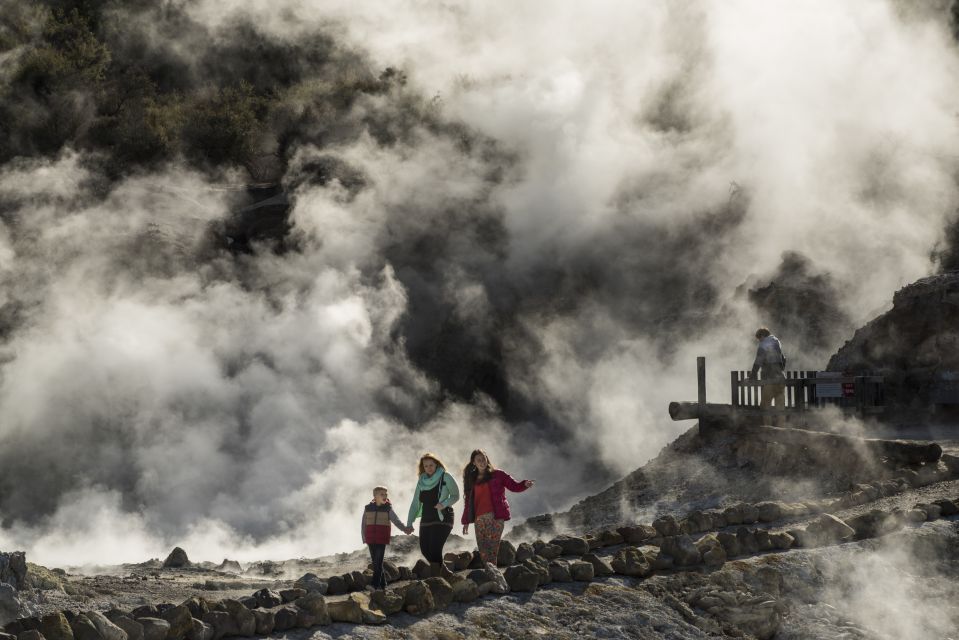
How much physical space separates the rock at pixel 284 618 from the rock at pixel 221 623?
205 mm

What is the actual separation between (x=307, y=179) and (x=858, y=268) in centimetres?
1117

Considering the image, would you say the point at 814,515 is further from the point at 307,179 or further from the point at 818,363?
the point at 307,179

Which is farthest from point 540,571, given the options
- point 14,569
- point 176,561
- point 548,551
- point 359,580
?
point 176,561

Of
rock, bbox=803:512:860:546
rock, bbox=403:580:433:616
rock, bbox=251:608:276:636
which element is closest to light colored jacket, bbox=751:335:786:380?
rock, bbox=803:512:860:546

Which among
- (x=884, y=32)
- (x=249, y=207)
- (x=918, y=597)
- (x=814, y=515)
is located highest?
(x=884, y=32)

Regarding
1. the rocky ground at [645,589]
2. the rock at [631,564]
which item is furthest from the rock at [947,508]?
the rock at [631,564]

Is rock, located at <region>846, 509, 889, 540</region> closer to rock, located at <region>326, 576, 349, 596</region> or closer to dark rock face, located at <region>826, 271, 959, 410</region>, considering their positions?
rock, located at <region>326, 576, 349, 596</region>

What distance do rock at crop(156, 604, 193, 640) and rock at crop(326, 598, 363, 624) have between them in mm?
794

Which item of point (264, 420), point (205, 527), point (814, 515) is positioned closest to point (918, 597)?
point (814, 515)

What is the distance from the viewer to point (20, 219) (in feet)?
71.4

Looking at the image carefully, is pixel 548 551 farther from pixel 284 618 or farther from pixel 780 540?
pixel 284 618

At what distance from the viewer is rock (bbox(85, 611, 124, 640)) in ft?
16.7

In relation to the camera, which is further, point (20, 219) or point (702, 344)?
point (20, 219)

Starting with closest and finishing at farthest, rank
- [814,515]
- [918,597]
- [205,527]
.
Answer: [918,597] < [814,515] < [205,527]
